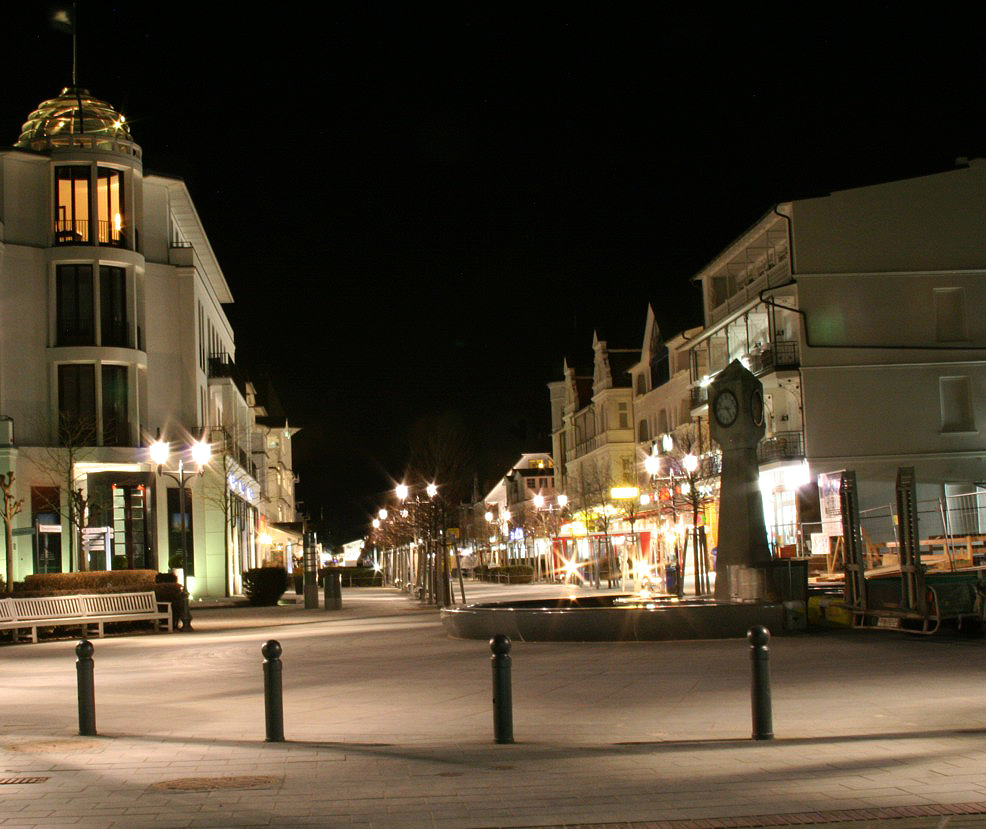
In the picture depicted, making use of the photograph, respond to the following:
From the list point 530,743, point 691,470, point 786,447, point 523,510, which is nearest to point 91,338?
point 691,470

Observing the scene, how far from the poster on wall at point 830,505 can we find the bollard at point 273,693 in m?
19.7

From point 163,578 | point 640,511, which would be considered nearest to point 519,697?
point 163,578

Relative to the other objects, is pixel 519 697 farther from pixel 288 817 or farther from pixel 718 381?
pixel 718 381

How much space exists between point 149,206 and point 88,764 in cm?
4042

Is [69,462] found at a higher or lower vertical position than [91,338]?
lower

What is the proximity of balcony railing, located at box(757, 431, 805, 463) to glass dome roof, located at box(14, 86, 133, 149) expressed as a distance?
26597 mm

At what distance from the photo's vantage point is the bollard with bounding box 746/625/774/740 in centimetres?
998

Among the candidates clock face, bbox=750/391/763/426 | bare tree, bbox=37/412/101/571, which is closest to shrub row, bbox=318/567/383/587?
bare tree, bbox=37/412/101/571

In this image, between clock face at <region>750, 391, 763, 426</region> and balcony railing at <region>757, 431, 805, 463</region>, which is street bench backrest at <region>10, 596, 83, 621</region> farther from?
balcony railing at <region>757, 431, 805, 463</region>

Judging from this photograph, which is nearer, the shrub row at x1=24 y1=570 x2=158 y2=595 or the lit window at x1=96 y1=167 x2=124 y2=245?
the shrub row at x1=24 y1=570 x2=158 y2=595

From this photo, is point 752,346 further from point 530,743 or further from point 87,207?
point 530,743

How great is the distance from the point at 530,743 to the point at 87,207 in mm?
38797

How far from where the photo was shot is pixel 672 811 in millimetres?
7691

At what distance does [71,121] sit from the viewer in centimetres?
4709
